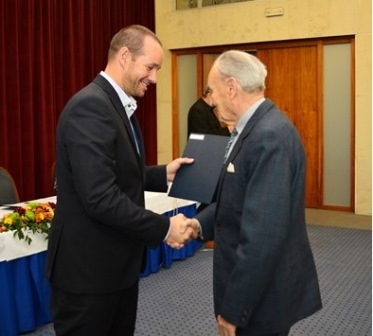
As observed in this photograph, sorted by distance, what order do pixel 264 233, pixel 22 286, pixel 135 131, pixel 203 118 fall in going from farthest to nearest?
pixel 203 118 → pixel 22 286 → pixel 135 131 → pixel 264 233

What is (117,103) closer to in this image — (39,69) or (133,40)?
(133,40)

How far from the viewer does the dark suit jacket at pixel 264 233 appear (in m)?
1.49

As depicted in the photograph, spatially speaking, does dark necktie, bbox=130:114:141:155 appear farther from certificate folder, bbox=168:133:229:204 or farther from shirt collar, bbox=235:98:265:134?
shirt collar, bbox=235:98:265:134

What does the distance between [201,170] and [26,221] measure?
58.0 inches

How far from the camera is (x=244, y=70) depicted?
160cm

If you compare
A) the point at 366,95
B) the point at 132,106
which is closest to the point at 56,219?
the point at 132,106

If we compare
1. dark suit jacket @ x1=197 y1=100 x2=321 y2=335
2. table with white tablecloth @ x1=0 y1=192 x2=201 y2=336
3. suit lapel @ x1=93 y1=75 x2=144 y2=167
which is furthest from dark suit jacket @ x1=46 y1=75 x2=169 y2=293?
table with white tablecloth @ x1=0 y1=192 x2=201 y2=336

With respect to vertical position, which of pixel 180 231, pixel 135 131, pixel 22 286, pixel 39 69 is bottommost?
pixel 22 286

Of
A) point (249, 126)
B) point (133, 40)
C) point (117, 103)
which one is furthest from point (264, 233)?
point (133, 40)

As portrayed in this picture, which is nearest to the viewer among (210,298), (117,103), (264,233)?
(264,233)

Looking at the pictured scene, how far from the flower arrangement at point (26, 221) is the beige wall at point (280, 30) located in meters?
4.64

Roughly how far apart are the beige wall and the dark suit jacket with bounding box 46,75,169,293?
207 inches

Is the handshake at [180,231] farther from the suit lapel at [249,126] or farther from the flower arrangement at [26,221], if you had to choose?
the flower arrangement at [26,221]

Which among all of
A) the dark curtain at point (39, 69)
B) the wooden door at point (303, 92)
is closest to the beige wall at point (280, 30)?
the wooden door at point (303, 92)
